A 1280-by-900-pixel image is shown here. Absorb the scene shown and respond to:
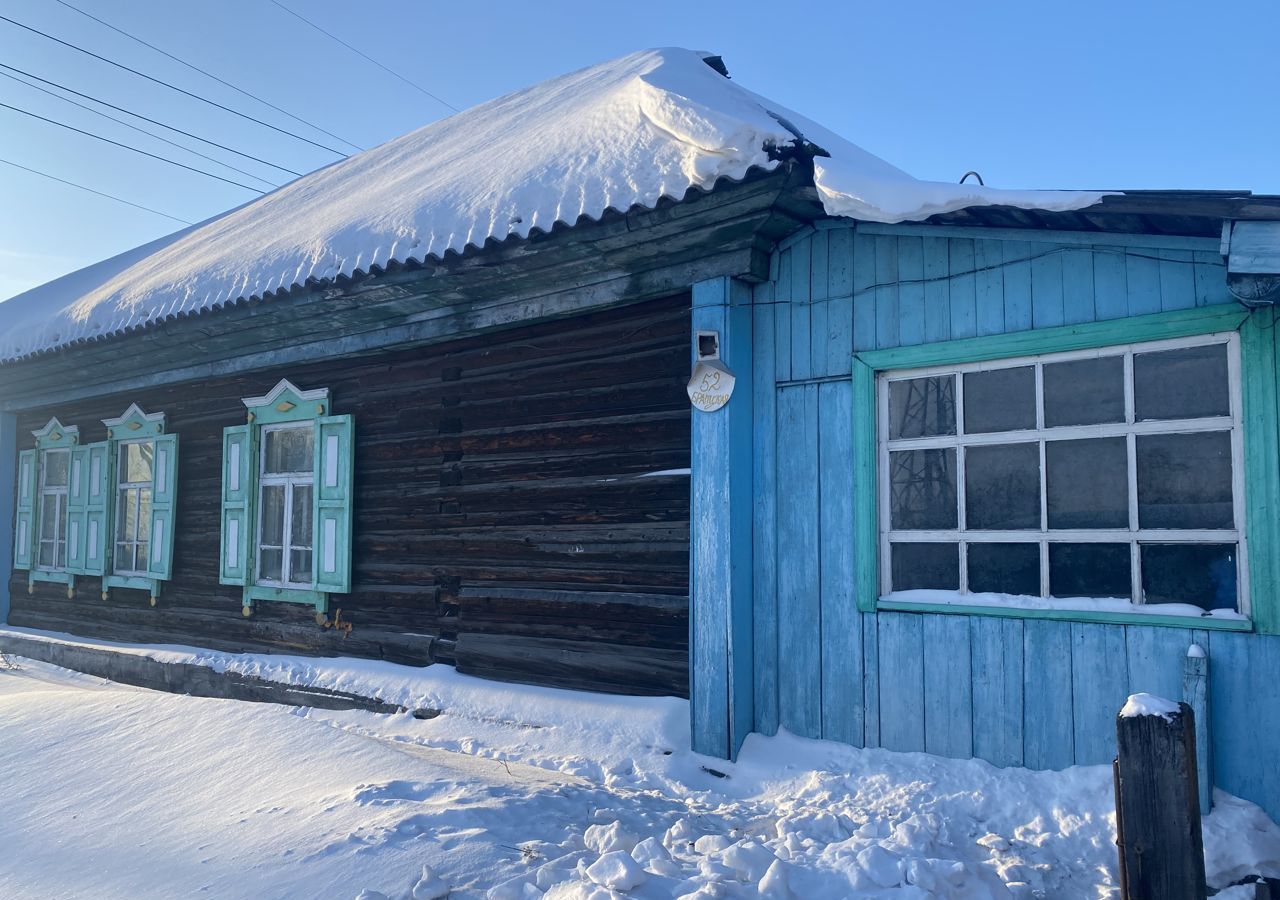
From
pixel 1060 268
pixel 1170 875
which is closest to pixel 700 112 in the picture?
pixel 1060 268

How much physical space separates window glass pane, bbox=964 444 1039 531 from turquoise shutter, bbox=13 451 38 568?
9481mm

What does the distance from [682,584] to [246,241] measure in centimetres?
519

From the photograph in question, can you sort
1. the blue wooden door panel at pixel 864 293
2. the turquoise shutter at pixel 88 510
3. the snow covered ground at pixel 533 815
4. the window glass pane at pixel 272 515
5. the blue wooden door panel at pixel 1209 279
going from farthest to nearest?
the turquoise shutter at pixel 88 510 → the window glass pane at pixel 272 515 → the blue wooden door panel at pixel 864 293 → the blue wooden door panel at pixel 1209 279 → the snow covered ground at pixel 533 815

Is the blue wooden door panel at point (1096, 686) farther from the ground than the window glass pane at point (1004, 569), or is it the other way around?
the window glass pane at point (1004, 569)

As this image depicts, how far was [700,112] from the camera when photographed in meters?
4.45

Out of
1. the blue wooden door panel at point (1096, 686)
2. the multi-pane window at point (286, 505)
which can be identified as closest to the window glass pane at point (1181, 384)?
the blue wooden door panel at point (1096, 686)

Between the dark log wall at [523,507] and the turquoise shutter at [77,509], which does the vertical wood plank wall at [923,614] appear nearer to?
the dark log wall at [523,507]

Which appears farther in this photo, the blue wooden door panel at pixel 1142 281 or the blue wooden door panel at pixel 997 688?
the blue wooden door panel at pixel 997 688

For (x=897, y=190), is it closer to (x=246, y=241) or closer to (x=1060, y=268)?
(x=1060, y=268)

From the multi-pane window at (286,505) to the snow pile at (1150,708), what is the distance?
5.79m

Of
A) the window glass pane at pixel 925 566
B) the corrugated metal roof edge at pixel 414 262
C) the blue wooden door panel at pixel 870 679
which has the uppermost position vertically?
the corrugated metal roof edge at pixel 414 262

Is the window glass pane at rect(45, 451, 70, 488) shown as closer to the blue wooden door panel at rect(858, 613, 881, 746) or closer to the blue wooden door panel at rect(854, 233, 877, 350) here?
the blue wooden door panel at rect(854, 233, 877, 350)

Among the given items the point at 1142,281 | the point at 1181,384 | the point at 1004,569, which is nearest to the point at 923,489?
the point at 1004,569

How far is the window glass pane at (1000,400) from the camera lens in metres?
3.78
